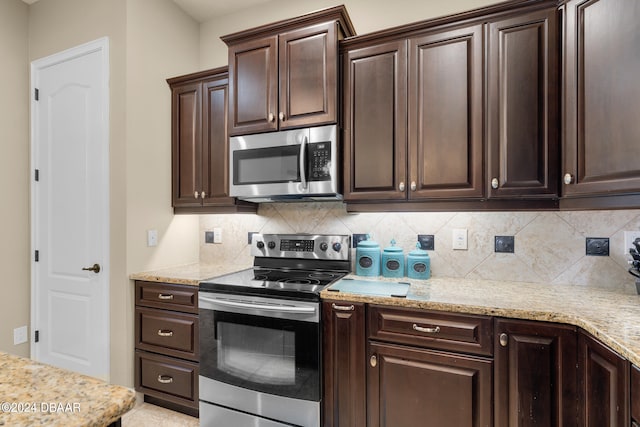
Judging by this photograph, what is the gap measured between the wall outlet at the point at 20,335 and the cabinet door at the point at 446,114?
10.5ft

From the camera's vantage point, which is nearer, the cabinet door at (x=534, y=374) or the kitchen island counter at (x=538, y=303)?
the kitchen island counter at (x=538, y=303)

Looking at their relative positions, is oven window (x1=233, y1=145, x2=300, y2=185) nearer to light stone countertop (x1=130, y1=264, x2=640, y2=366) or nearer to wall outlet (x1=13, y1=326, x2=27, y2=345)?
light stone countertop (x1=130, y1=264, x2=640, y2=366)

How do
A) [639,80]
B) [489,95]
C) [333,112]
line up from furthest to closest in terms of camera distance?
[333,112], [489,95], [639,80]

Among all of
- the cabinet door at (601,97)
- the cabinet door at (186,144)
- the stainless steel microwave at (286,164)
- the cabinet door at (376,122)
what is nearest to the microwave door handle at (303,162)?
the stainless steel microwave at (286,164)

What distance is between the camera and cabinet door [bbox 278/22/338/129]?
1923 millimetres

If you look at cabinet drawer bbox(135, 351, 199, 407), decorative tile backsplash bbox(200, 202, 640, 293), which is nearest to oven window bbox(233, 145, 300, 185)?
decorative tile backsplash bbox(200, 202, 640, 293)

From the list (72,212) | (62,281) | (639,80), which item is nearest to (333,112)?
(639,80)

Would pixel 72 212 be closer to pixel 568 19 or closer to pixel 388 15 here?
pixel 388 15

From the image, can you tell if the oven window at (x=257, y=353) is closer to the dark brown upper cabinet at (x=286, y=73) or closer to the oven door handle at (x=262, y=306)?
the oven door handle at (x=262, y=306)

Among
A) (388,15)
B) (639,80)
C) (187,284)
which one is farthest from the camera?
(388,15)

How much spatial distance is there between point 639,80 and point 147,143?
9.04 ft

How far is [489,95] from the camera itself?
65.7 inches

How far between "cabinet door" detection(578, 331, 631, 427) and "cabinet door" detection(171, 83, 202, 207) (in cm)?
240

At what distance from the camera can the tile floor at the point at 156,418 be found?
2076 mm
